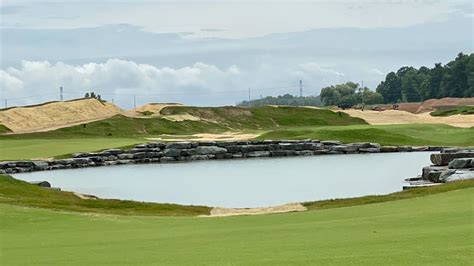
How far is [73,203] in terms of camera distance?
3353 cm

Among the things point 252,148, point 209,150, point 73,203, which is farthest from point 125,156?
point 73,203

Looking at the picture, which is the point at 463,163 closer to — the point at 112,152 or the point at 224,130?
the point at 112,152

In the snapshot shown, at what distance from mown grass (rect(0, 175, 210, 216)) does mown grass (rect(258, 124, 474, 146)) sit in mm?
42631

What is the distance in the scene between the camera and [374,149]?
69375mm

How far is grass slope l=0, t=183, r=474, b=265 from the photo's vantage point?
13.5 m

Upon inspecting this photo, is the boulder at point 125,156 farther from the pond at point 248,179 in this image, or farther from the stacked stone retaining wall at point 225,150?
the pond at point 248,179

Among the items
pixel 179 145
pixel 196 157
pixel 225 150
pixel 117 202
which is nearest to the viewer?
pixel 117 202

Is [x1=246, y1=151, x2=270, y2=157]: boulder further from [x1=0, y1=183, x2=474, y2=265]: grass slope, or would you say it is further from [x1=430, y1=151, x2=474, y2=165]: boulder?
[x1=0, y1=183, x2=474, y2=265]: grass slope

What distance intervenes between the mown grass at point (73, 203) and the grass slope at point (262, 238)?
6058 mm

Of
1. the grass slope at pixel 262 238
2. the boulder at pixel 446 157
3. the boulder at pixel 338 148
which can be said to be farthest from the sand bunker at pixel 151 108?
the grass slope at pixel 262 238

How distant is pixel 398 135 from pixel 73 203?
50.5 metres

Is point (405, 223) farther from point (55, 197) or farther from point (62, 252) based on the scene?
point (55, 197)

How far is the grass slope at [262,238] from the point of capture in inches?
533

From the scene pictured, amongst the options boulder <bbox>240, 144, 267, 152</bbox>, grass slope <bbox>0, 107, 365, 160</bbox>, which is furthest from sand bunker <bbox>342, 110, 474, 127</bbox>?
boulder <bbox>240, 144, 267, 152</bbox>
